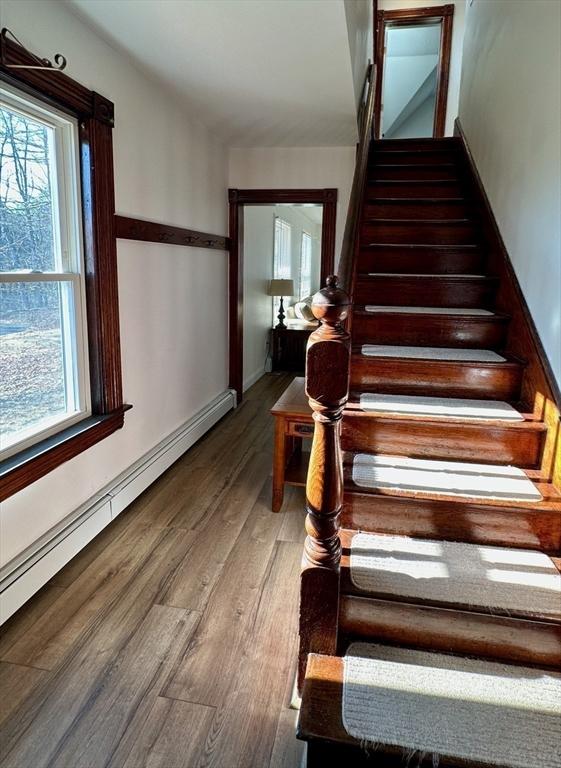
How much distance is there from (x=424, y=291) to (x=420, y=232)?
2.20 feet

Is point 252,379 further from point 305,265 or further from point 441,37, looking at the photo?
point 441,37

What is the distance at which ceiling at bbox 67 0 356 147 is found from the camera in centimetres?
A: 209

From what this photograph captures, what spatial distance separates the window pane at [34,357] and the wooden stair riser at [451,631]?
1.49 m

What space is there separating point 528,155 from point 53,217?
2312mm

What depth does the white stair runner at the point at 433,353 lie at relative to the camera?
236cm

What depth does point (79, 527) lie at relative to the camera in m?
2.36

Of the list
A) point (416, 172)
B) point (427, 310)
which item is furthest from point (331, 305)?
point (416, 172)

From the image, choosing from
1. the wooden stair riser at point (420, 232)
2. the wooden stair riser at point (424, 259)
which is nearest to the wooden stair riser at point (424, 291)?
the wooden stair riser at point (424, 259)

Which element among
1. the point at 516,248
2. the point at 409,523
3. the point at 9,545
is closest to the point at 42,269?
the point at 9,545

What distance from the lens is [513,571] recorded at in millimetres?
1697

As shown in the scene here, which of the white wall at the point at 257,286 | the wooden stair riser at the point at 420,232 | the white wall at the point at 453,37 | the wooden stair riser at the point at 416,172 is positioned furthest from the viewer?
the white wall at the point at 453,37

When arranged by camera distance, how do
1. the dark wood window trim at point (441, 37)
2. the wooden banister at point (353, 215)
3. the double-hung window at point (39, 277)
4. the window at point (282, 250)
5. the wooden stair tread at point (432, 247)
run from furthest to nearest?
the window at point (282, 250)
the dark wood window trim at point (441, 37)
the wooden stair tread at point (432, 247)
the double-hung window at point (39, 277)
the wooden banister at point (353, 215)

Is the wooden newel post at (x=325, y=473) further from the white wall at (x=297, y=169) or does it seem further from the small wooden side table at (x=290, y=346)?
the small wooden side table at (x=290, y=346)

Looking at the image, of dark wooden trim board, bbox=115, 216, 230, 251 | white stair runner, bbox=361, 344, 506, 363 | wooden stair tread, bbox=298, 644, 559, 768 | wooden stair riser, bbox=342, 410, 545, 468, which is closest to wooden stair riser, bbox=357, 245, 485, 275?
white stair runner, bbox=361, 344, 506, 363
